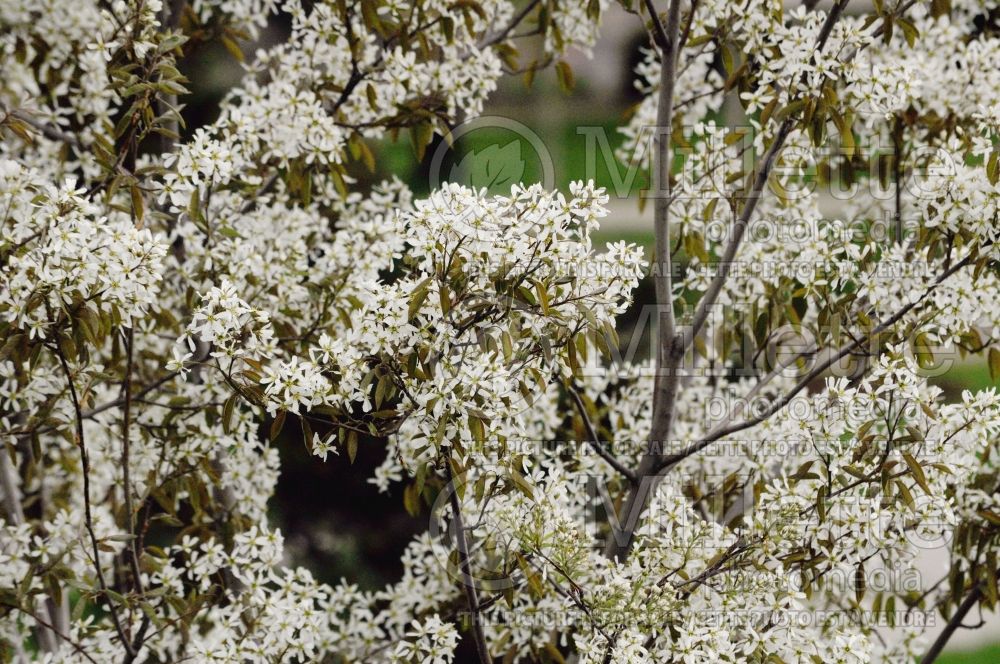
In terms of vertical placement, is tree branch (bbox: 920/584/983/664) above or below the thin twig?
below

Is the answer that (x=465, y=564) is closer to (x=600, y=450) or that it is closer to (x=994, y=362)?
(x=600, y=450)

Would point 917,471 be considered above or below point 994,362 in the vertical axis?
below

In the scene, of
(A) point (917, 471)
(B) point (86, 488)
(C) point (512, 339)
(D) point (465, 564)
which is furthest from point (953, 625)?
(B) point (86, 488)

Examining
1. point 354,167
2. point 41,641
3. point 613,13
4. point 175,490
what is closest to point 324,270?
point 175,490

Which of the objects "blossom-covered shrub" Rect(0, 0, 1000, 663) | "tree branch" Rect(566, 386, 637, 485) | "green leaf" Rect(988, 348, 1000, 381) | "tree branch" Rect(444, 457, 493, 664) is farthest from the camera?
Answer: "green leaf" Rect(988, 348, 1000, 381)

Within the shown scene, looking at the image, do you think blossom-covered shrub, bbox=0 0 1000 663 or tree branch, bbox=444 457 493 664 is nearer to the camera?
blossom-covered shrub, bbox=0 0 1000 663

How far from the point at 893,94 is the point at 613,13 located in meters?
5.79

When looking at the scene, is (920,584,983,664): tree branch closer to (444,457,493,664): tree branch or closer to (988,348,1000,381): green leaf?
(988,348,1000,381): green leaf

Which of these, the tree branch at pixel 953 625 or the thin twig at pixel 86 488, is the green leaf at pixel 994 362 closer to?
the tree branch at pixel 953 625

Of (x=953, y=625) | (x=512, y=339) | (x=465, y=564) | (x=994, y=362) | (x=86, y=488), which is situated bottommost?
(x=953, y=625)

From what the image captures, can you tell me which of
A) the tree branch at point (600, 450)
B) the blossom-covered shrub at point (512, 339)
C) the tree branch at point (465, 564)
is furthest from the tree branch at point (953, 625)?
the tree branch at point (465, 564)

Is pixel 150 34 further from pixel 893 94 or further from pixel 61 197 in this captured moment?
pixel 893 94

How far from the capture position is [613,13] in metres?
8.03

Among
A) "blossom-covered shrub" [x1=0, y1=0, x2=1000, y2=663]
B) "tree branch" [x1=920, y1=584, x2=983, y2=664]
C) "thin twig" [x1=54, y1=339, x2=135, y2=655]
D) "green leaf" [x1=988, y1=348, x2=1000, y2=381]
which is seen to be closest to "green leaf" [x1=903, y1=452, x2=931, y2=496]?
"blossom-covered shrub" [x1=0, y1=0, x2=1000, y2=663]
